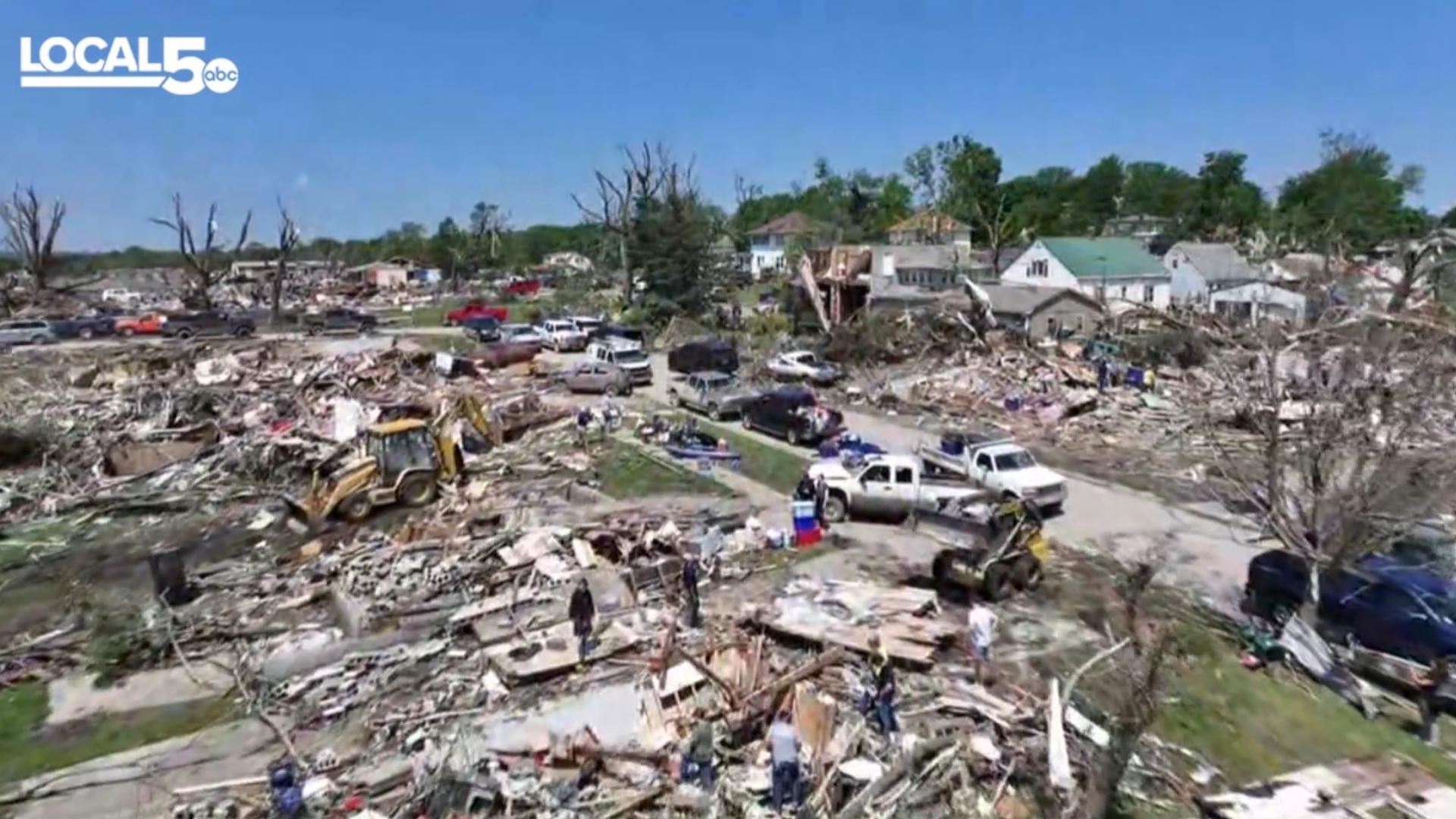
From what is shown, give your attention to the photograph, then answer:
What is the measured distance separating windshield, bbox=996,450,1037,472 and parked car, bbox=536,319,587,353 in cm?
3058

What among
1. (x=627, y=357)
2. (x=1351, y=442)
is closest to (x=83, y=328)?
(x=627, y=357)

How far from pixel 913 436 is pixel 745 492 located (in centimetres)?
879

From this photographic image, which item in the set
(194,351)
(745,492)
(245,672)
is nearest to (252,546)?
(245,672)

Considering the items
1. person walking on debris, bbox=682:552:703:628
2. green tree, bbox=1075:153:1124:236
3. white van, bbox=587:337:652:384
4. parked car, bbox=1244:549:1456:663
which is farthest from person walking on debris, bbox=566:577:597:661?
green tree, bbox=1075:153:1124:236

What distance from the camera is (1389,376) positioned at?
627 inches

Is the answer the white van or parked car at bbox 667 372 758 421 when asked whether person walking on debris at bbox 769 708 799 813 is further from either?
the white van

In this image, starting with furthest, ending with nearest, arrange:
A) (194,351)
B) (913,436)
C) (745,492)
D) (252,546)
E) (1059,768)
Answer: (194,351) → (913,436) → (745,492) → (252,546) → (1059,768)

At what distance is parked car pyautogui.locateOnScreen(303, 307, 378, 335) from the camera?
195 ft

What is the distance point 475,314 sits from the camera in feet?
211

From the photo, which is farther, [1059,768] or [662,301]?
[662,301]

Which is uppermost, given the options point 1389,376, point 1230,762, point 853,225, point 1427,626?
point 853,225

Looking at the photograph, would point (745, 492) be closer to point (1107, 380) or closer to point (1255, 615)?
point (1255, 615)

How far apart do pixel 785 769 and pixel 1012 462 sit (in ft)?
44.5

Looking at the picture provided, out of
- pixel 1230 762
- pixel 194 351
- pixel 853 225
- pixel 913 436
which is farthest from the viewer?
→ pixel 853 225
